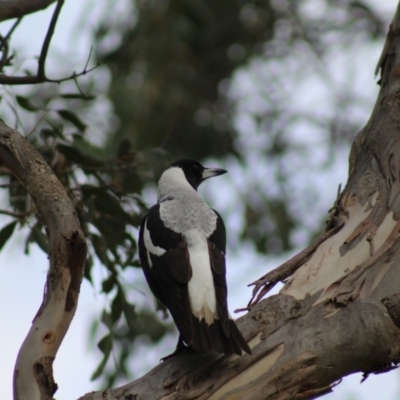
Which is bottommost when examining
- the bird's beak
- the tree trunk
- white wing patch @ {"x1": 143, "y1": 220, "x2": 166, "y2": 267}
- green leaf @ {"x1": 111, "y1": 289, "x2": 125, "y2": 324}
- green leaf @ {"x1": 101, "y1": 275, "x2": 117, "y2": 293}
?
the tree trunk

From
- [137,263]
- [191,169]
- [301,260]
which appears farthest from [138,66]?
[301,260]

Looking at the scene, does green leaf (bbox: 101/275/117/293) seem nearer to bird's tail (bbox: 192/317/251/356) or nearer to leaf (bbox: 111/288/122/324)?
leaf (bbox: 111/288/122/324)

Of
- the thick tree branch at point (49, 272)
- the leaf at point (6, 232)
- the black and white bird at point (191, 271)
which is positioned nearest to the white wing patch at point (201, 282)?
the black and white bird at point (191, 271)

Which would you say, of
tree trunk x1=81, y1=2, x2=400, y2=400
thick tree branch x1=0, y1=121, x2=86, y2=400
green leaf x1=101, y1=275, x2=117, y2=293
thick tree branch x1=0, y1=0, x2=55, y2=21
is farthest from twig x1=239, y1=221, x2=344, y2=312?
thick tree branch x1=0, y1=0, x2=55, y2=21

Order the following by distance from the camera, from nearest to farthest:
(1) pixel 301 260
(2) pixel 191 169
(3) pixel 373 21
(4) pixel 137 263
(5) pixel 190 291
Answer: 1. (5) pixel 190 291
2. (1) pixel 301 260
3. (4) pixel 137 263
4. (2) pixel 191 169
5. (3) pixel 373 21

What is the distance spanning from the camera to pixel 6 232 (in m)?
2.58

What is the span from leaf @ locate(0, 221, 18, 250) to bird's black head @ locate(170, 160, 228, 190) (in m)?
0.64

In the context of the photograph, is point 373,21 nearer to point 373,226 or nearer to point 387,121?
point 387,121

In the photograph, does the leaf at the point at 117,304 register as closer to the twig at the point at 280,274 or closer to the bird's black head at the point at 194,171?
the bird's black head at the point at 194,171

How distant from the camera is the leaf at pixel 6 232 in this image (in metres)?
2.57

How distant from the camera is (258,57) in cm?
588

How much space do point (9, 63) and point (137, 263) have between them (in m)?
0.74

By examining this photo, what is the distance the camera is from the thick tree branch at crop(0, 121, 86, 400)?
62.6 inches

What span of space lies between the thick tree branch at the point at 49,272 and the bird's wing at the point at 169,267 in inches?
11.8
